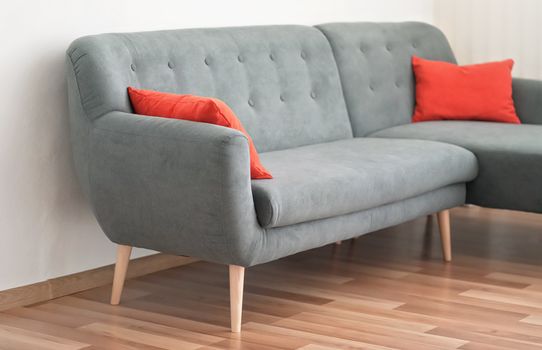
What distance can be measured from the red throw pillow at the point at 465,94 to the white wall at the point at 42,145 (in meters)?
1.49

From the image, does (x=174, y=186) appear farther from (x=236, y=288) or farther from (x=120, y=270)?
(x=120, y=270)

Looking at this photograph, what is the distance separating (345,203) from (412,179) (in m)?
0.43

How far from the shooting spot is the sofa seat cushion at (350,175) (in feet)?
10.2

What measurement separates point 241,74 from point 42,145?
82cm

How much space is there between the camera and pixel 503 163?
13.0 ft

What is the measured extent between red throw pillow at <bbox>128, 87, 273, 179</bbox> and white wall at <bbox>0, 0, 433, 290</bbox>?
0.33 meters

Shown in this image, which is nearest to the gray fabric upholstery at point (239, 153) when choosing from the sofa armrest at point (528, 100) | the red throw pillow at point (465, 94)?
the red throw pillow at point (465, 94)

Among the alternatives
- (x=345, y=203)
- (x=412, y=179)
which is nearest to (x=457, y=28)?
(x=412, y=179)

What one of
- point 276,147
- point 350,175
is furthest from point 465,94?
point 350,175

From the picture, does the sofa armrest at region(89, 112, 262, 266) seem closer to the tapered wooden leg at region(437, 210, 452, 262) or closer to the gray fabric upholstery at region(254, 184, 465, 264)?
the gray fabric upholstery at region(254, 184, 465, 264)

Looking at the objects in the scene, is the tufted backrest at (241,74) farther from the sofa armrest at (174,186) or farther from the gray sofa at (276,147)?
the sofa armrest at (174,186)

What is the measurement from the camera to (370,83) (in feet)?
14.8

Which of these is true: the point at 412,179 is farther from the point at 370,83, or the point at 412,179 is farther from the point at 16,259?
the point at 16,259

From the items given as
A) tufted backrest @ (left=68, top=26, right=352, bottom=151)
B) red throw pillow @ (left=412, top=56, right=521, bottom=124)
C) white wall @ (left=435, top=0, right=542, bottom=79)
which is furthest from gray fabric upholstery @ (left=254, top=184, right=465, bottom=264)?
white wall @ (left=435, top=0, right=542, bottom=79)
